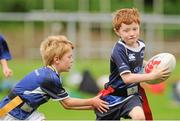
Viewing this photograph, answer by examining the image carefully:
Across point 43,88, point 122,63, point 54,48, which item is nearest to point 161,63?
point 122,63

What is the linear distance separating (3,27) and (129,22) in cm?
2950

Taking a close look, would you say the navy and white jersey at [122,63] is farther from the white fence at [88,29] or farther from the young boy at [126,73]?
the white fence at [88,29]

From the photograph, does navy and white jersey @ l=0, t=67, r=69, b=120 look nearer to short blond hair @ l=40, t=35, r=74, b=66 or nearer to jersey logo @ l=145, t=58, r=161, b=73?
short blond hair @ l=40, t=35, r=74, b=66

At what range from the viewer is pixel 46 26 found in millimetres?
36781

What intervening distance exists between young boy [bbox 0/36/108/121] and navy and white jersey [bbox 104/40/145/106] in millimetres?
656

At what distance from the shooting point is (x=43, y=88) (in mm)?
8531

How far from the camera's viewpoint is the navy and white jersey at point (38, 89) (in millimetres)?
8531

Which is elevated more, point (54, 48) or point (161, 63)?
point (54, 48)

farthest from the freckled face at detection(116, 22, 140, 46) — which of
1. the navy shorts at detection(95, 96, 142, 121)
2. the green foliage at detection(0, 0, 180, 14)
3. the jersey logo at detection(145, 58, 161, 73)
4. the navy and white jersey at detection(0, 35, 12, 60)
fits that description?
the green foliage at detection(0, 0, 180, 14)

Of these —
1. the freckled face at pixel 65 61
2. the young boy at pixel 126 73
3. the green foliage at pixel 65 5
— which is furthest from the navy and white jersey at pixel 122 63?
the green foliage at pixel 65 5

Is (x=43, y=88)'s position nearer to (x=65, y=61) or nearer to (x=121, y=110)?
(x=65, y=61)

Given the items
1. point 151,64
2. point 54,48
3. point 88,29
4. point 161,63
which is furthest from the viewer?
point 88,29

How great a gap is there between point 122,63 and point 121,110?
66cm

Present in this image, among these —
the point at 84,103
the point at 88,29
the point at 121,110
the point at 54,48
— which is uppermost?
the point at 54,48
